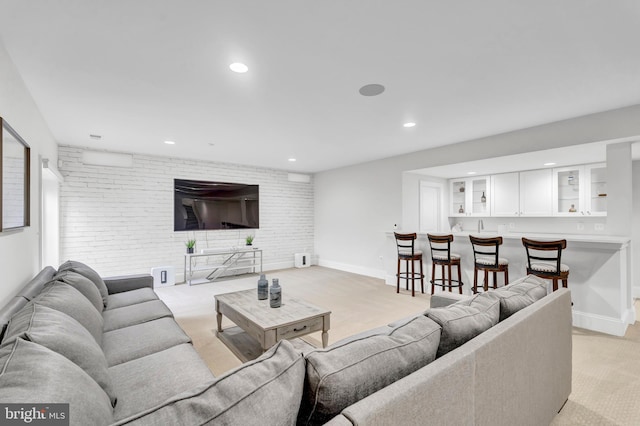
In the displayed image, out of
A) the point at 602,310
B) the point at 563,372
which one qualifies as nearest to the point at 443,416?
the point at 563,372

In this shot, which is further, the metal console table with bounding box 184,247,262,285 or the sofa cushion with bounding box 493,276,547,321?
the metal console table with bounding box 184,247,262,285

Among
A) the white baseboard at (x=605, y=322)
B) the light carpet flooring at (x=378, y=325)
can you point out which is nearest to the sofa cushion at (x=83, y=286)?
the light carpet flooring at (x=378, y=325)

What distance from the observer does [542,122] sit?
3.61m

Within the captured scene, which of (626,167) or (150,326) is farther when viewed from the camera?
(626,167)

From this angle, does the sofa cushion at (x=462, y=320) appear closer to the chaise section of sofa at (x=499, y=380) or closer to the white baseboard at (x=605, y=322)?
the chaise section of sofa at (x=499, y=380)

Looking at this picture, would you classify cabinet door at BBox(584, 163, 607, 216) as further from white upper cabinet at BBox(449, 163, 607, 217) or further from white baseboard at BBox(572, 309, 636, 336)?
white baseboard at BBox(572, 309, 636, 336)

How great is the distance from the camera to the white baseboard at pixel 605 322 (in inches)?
122

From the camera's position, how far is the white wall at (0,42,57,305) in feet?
6.49

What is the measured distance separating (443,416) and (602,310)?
3.55m

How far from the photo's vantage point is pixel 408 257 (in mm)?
4723

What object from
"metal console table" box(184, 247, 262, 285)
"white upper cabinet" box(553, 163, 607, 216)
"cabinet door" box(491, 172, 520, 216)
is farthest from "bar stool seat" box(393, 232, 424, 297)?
"metal console table" box(184, 247, 262, 285)

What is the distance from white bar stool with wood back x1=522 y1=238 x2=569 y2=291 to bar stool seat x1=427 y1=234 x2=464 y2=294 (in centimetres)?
96

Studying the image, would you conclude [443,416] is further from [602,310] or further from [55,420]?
[602,310]

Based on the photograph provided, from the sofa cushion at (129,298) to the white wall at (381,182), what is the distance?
156 inches
